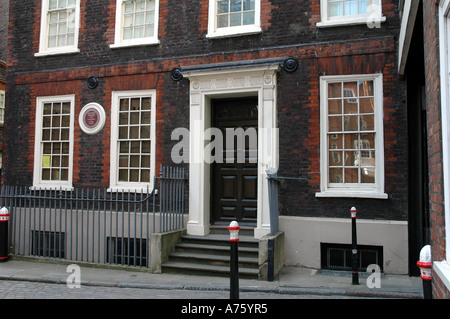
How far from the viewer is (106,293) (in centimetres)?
646

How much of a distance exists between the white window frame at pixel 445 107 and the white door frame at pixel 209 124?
14.6 feet

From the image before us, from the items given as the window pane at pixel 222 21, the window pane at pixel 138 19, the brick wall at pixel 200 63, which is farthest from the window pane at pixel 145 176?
the window pane at pixel 222 21

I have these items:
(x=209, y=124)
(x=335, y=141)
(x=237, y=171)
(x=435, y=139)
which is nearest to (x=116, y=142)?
(x=209, y=124)

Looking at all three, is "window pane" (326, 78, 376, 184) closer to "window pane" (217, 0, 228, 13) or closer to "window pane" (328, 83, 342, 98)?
"window pane" (328, 83, 342, 98)

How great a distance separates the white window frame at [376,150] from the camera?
770 centimetres

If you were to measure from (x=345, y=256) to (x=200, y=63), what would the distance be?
16.4ft

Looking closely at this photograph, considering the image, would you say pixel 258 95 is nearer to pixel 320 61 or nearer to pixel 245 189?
pixel 320 61

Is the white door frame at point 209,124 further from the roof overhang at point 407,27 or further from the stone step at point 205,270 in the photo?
the roof overhang at point 407,27

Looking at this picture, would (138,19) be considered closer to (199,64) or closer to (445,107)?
(199,64)

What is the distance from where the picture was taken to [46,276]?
748cm

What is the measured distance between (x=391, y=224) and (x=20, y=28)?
1018 cm

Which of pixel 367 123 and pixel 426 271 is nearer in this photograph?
pixel 426 271

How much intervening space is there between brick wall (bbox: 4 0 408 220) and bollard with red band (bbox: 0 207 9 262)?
1771 millimetres

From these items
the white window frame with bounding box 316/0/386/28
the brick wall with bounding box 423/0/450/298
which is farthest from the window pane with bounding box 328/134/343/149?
the brick wall with bounding box 423/0/450/298
